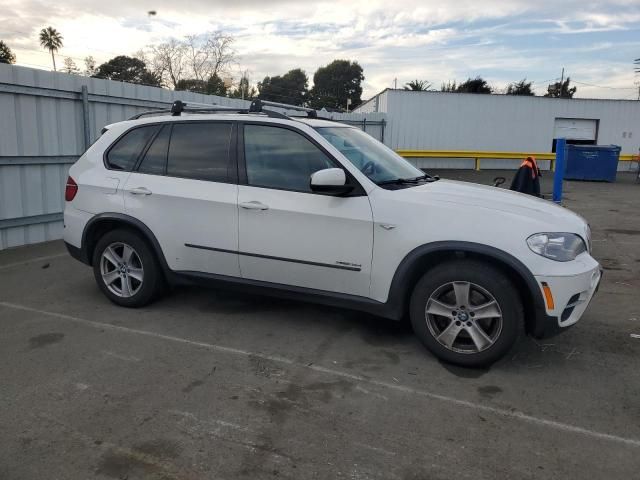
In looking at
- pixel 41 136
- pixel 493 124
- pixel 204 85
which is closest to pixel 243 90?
pixel 204 85

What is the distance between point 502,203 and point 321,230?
135 centimetres

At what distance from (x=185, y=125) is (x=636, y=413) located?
4.12 m

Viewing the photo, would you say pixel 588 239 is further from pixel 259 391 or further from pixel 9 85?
pixel 9 85

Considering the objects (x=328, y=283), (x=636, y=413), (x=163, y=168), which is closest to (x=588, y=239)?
(x=636, y=413)

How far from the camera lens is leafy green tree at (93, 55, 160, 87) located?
35.2 m

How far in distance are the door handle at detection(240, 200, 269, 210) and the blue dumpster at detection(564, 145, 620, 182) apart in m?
18.6

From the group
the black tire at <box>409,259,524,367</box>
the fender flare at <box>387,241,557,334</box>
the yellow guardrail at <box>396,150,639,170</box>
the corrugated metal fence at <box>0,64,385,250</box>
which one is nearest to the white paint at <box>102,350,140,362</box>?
the fender flare at <box>387,241,557,334</box>

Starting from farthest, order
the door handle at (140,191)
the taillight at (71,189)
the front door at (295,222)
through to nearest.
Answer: the taillight at (71,189) < the door handle at (140,191) < the front door at (295,222)

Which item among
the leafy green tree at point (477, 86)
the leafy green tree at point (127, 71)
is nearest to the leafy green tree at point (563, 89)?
the leafy green tree at point (477, 86)

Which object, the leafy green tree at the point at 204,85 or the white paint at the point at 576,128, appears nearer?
the white paint at the point at 576,128

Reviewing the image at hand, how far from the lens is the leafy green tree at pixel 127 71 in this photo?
35.2m

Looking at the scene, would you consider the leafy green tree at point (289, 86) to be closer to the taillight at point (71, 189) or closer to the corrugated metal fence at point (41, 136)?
the corrugated metal fence at point (41, 136)

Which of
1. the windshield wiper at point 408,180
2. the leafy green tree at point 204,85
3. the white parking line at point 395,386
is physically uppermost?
the leafy green tree at point 204,85

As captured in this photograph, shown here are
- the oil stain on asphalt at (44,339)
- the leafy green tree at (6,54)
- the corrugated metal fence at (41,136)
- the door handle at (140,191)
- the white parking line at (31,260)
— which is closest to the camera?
the oil stain on asphalt at (44,339)
